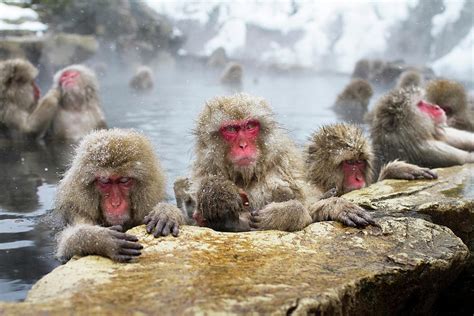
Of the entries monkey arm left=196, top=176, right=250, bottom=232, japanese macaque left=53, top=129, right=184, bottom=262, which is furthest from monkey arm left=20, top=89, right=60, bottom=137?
monkey arm left=196, top=176, right=250, bottom=232

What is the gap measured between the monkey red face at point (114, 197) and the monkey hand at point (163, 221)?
236 millimetres

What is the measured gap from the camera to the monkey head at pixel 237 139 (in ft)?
13.2

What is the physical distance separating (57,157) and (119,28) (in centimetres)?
1004

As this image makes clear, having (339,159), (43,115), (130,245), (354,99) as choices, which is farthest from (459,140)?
(43,115)

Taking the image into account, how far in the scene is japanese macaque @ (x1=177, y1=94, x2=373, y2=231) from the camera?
12.5 feet

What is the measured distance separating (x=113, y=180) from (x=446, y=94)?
4.26 metres

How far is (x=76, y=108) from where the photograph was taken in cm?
870

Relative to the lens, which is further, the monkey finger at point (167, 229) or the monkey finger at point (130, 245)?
the monkey finger at point (167, 229)

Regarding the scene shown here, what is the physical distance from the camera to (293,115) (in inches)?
418

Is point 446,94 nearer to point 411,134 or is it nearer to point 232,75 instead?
point 411,134

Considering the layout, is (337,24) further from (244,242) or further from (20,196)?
(244,242)

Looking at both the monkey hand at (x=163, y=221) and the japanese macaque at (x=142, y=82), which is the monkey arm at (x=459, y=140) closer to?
the monkey hand at (x=163, y=221)

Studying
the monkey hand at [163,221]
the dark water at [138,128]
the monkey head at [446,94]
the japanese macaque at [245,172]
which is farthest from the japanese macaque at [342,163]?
the monkey head at [446,94]

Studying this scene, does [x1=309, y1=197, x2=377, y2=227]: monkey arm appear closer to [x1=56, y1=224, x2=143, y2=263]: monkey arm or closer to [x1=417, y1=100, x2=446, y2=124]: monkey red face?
[x1=56, y1=224, x2=143, y2=263]: monkey arm
